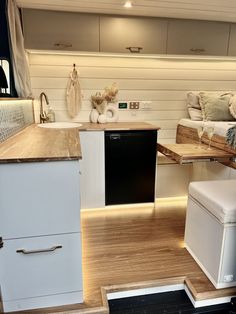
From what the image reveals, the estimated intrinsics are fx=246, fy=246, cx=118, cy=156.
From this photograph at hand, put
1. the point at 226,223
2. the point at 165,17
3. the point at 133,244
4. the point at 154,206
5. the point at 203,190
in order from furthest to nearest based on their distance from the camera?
the point at 154,206 < the point at 165,17 < the point at 133,244 < the point at 203,190 < the point at 226,223

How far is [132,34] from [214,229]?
2.08 meters

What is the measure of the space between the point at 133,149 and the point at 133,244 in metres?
0.98

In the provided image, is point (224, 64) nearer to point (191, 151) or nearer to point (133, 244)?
point (191, 151)

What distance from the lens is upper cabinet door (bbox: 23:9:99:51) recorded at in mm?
2395

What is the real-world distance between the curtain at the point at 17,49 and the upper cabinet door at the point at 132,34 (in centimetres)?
79

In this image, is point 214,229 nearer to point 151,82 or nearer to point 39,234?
point 39,234

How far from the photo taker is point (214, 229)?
1646 millimetres

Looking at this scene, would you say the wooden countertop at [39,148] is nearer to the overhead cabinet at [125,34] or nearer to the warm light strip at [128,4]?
the overhead cabinet at [125,34]

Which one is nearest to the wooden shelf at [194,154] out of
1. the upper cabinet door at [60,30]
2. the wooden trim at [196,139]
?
the wooden trim at [196,139]

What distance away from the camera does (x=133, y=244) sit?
7.07 feet

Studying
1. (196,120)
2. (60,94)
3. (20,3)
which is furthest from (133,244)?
(20,3)

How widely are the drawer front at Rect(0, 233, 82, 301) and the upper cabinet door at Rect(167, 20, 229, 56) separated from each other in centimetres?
228

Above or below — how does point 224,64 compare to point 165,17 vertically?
below

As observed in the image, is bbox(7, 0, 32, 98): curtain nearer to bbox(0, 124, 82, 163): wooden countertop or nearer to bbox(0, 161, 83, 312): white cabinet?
bbox(0, 124, 82, 163): wooden countertop
